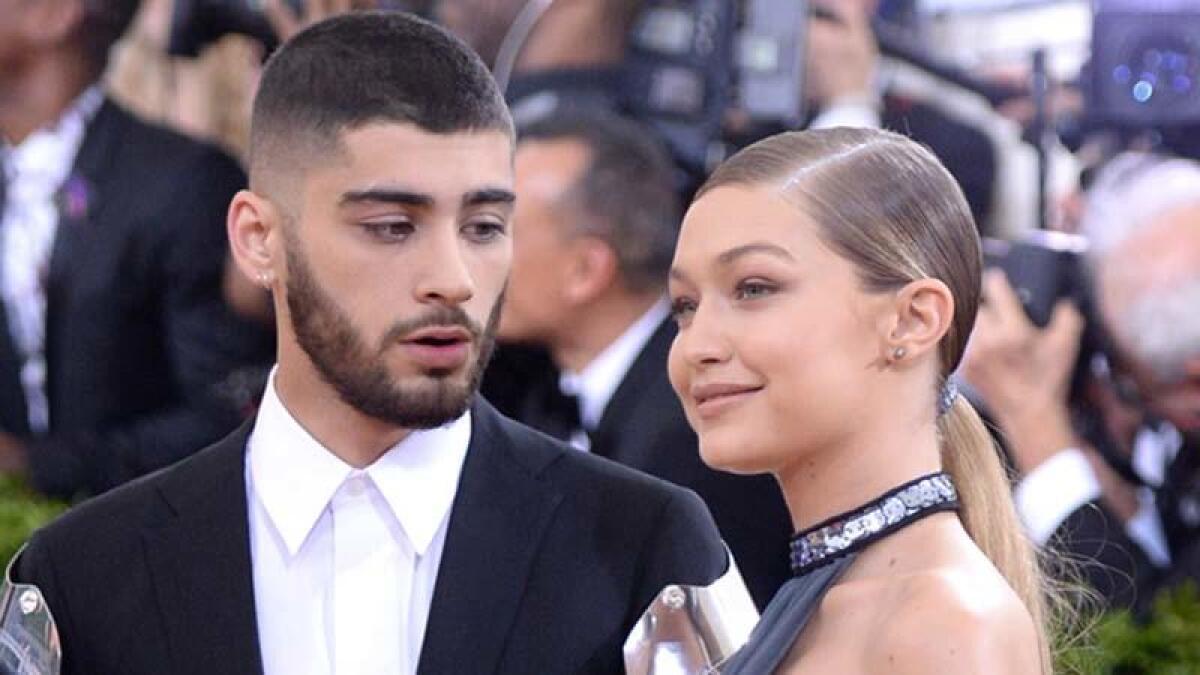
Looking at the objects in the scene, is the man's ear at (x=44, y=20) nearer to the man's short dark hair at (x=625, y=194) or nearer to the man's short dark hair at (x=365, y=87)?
the man's short dark hair at (x=625, y=194)

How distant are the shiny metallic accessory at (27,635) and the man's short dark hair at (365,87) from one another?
483mm

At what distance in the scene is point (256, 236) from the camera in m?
2.22

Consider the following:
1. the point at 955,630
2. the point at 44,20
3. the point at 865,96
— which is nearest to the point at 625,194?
the point at 865,96

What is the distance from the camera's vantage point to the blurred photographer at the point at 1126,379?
12.9 feet

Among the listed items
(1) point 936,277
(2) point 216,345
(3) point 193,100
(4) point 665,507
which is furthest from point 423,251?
(3) point 193,100

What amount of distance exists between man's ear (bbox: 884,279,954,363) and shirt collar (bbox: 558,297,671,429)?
196 cm

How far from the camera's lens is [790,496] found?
75.4 inches

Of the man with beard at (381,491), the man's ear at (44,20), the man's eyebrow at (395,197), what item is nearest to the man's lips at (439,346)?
the man with beard at (381,491)

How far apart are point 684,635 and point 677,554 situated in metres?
0.13

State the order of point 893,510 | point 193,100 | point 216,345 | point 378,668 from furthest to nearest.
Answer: point 193,100, point 216,345, point 378,668, point 893,510

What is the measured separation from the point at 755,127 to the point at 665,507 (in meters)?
2.24


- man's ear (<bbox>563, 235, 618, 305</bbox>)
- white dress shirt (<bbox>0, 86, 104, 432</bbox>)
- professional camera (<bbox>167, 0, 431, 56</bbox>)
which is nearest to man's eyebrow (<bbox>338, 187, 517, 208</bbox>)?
man's ear (<bbox>563, 235, 618, 305</bbox>)

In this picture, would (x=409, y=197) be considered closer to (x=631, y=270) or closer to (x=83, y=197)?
(x=631, y=270)

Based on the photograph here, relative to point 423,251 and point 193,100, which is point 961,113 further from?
point 423,251
